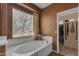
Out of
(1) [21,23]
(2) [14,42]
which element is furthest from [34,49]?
(1) [21,23]

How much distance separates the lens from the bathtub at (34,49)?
4.61ft

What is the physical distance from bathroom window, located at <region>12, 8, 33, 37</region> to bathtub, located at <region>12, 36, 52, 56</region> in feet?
0.49

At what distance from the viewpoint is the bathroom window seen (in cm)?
142

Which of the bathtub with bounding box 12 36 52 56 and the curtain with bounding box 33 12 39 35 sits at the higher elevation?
the curtain with bounding box 33 12 39 35

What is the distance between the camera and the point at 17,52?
141cm

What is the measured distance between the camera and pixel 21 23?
4.69ft

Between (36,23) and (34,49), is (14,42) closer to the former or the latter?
(34,49)

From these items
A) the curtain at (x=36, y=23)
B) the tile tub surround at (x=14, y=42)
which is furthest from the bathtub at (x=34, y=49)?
the curtain at (x=36, y=23)

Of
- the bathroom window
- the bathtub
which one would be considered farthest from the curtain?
the bathtub

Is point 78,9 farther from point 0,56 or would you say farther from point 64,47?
point 0,56

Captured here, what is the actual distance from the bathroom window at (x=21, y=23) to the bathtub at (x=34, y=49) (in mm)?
149

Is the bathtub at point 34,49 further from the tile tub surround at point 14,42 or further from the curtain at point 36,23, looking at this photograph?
the curtain at point 36,23

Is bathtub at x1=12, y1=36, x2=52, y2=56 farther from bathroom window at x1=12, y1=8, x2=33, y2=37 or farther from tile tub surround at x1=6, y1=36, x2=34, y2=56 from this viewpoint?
bathroom window at x1=12, y1=8, x2=33, y2=37

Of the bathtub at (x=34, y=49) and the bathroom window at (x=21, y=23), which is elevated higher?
the bathroom window at (x=21, y=23)
